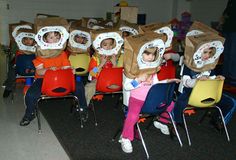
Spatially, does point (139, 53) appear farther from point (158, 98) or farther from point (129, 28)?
point (129, 28)

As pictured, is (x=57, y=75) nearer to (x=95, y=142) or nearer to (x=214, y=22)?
(x=95, y=142)

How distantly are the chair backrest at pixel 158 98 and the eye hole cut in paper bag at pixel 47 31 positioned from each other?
1.17 meters

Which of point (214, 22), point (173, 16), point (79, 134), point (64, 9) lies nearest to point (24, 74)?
point (79, 134)

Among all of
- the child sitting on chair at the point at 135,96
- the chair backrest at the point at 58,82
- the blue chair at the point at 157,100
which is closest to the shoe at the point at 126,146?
the child sitting on chair at the point at 135,96

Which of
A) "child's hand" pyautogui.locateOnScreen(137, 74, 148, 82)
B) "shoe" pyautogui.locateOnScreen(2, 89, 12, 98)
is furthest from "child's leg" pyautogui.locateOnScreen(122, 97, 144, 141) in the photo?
"shoe" pyautogui.locateOnScreen(2, 89, 12, 98)

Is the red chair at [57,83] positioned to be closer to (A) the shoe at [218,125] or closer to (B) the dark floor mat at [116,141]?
(B) the dark floor mat at [116,141]

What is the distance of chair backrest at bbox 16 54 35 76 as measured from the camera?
368cm

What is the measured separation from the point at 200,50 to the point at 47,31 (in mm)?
1486

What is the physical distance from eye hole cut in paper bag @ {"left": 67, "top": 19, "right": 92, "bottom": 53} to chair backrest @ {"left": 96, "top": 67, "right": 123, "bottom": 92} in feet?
2.96

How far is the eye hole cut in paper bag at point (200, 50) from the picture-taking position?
279 centimetres

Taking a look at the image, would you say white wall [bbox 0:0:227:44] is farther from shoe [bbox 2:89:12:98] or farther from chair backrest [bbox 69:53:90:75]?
chair backrest [bbox 69:53:90:75]

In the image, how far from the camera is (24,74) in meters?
3.71

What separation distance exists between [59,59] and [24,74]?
0.75 m

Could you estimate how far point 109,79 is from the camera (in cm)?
304
